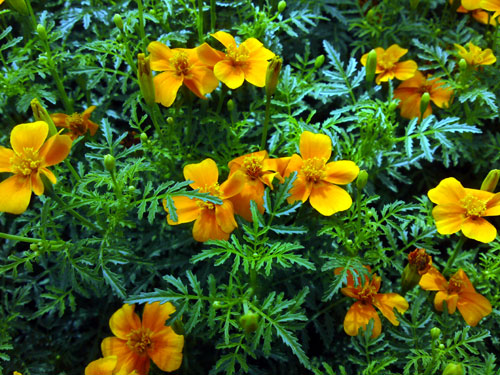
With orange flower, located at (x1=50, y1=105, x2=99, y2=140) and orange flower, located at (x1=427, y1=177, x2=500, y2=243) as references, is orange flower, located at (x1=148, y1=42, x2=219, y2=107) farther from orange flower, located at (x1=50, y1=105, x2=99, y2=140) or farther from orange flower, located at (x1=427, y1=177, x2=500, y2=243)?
orange flower, located at (x1=427, y1=177, x2=500, y2=243)

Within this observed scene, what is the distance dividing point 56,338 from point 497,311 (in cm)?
160

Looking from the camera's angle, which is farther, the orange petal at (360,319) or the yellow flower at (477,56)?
the yellow flower at (477,56)

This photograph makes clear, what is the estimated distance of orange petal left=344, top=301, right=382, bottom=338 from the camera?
147 cm

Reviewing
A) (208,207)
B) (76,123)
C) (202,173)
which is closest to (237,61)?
(202,173)

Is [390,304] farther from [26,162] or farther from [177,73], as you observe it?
[26,162]

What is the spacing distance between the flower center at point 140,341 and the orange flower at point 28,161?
0.54m

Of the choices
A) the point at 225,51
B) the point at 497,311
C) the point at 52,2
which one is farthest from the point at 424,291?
the point at 52,2

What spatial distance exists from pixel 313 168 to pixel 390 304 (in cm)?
50

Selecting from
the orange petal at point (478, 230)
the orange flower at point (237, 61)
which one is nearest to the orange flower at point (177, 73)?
the orange flower at point (237, 61)

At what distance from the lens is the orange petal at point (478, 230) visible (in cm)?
138

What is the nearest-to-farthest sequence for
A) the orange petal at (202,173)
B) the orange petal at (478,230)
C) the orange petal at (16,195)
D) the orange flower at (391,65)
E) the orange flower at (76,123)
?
the orange petal at (16,195)
the orange petal at (478,230)
the orange petal at (202,173)
the orange flower at (76,123)
the orange flower at (391,65)

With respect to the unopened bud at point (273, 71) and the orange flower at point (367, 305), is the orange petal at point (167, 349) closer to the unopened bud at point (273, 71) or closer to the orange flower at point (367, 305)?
the orange flower at point (367, 305)

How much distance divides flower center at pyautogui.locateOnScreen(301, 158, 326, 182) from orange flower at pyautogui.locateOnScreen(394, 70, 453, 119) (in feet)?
2.16

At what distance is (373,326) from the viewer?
1440 mm
